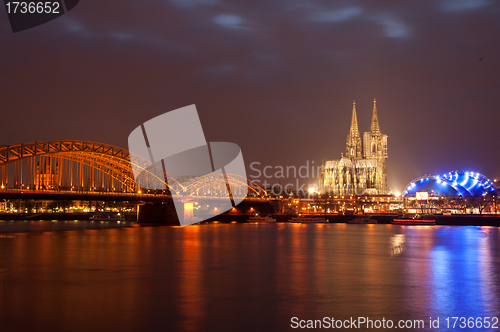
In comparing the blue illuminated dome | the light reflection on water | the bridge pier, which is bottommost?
the light reflection on water

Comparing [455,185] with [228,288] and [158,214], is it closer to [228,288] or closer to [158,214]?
[158,214]

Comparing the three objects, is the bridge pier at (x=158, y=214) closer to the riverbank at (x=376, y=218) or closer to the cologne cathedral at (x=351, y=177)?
the riverbank at (x=376, y=218)

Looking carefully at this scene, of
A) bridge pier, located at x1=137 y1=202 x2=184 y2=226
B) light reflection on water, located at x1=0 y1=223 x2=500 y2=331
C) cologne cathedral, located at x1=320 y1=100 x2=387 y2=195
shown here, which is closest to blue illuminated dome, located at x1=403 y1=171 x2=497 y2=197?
cologne cathedral, located at x1=320 y1=100 x2=387 y2=195

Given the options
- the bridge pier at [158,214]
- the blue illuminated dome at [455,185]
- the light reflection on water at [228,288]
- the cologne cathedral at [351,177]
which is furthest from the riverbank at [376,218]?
the cologne cathedral at [351,177]

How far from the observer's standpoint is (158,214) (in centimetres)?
8831

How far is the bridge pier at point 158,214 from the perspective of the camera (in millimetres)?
87500

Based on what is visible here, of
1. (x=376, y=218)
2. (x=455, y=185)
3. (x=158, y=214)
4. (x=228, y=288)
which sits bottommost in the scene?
(x=228, y=288)

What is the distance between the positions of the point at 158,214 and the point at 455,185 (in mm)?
81621

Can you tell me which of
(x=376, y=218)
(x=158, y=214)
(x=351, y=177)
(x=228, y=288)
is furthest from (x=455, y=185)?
(x=228, y=288)

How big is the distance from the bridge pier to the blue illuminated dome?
7565 cm

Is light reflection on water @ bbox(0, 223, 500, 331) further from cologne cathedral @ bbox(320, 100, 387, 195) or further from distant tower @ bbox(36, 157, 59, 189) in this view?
cologne cathedral @ bbox(320, 100, 387, 195)

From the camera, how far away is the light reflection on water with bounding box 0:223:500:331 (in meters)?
16.2

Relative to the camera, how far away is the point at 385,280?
24422mm

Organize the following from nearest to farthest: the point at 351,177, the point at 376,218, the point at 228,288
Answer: the point at 228,288
the point at 376,218
the point at 351,177
